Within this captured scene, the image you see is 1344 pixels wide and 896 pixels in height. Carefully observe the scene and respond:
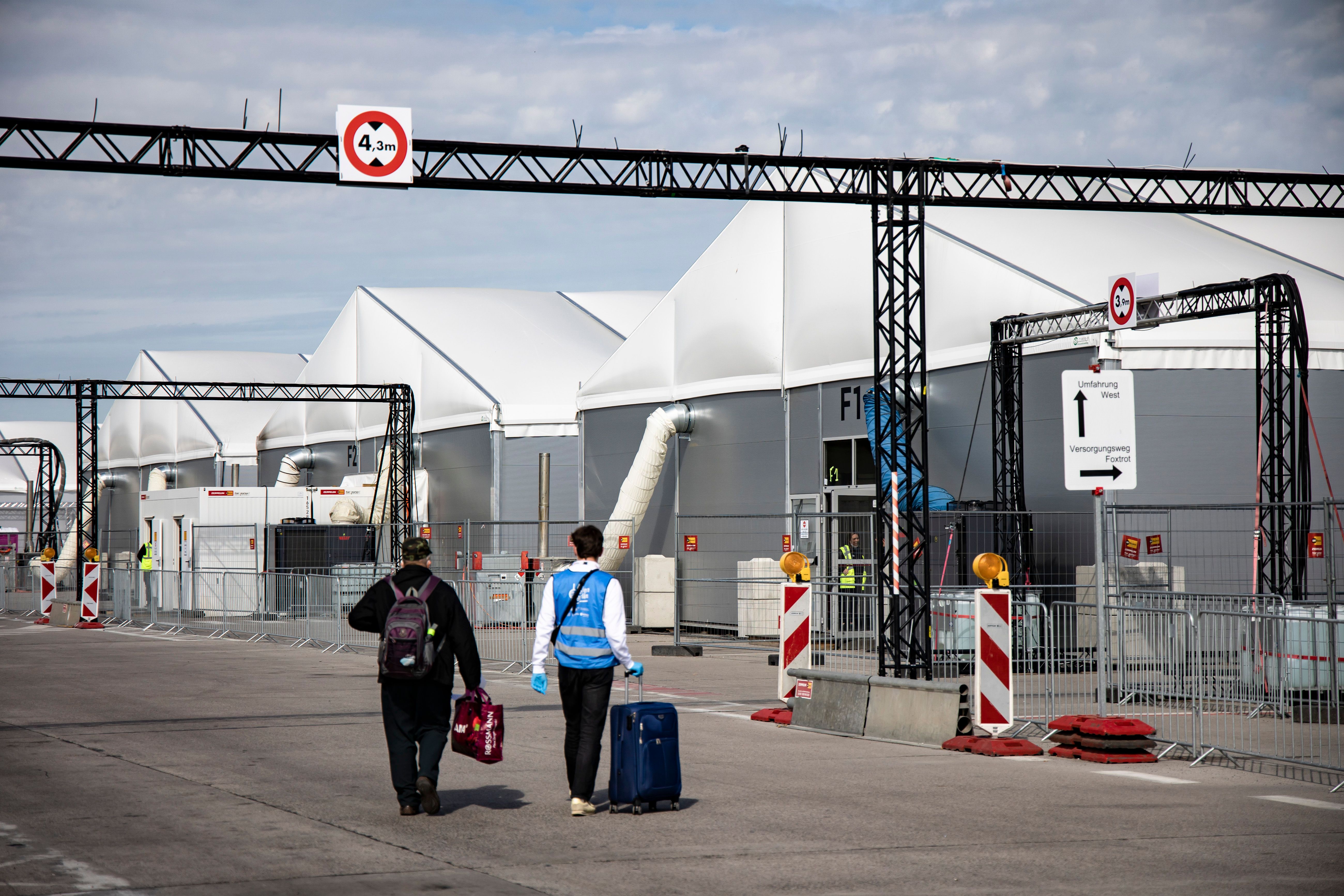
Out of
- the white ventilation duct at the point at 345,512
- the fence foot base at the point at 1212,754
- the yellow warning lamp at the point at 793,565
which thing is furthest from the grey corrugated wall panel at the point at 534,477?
the fence foot base at the point at 1212,754

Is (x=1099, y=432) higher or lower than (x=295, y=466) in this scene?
lower

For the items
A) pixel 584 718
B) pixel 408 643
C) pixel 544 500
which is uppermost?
pixel 544 500

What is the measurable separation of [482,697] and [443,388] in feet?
111

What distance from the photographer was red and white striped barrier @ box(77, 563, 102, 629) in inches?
1281

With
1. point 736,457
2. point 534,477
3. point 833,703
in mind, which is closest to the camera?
point 833,703

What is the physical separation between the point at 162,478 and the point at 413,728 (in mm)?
55670

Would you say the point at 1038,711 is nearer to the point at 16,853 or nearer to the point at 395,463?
the point at 16,853

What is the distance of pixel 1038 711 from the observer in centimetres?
1521

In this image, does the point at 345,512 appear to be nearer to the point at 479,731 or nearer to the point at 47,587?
the point at 47,587

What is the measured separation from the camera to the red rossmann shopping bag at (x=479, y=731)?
9.13m

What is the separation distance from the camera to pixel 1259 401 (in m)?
20.5

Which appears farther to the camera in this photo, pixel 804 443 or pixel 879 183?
pixel 804 443

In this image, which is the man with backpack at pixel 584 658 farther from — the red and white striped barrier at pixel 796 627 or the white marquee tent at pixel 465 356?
the white marquee tent at pixel 465 356

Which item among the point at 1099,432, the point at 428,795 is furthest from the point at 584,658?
the point at 1099,432
